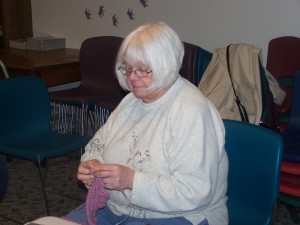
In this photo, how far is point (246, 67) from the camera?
8.68 ft

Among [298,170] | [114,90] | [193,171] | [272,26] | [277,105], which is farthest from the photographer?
[114,90]

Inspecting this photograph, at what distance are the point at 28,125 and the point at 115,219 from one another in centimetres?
131

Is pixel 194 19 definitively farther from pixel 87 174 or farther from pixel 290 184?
pixel 87 174

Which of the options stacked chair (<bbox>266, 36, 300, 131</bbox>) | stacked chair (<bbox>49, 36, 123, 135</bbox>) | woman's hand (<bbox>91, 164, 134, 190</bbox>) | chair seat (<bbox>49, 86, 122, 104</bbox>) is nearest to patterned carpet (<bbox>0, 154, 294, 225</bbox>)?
stacked chair (<bbox>49, 36, 123, 135</bbox>)

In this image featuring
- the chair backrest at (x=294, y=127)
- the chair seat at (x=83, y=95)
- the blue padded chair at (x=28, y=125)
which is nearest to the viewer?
the chair backrest at (x=294, y=127)

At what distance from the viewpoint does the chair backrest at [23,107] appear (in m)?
2.59

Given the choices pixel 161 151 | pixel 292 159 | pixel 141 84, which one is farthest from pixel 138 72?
pixel 292 159

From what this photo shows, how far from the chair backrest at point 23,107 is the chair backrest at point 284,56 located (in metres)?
1.45

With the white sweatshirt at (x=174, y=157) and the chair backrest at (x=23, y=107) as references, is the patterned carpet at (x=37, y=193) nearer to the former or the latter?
the chair backrest at (x=23, y=107)

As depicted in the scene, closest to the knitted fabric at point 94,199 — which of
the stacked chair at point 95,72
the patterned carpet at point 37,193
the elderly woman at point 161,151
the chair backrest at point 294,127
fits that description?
the elderly woman at point 161,151

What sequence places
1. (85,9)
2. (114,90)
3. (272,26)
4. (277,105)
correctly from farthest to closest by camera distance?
(85,9) < (114,90) < (272,26) < (277,105)

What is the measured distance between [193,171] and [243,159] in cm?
31

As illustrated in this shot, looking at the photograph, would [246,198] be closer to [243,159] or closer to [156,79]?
[243,159]

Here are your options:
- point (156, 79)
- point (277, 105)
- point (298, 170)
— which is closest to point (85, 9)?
point (277, 105)
